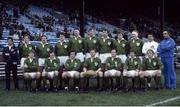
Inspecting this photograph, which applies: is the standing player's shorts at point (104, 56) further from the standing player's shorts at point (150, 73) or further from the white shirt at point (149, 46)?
the standing player's shorts at point (150, 73)

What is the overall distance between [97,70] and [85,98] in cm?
188

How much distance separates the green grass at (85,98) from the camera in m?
11.1

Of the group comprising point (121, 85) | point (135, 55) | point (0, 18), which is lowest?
point (121, 85)

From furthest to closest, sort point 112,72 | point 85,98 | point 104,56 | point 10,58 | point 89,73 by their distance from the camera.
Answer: point 10,58 → point 104,56 → point 112,72 → point 89,73 → point 85,98

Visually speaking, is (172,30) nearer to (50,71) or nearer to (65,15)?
(65,15)

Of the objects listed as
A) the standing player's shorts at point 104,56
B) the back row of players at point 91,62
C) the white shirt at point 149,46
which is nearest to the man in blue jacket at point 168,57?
the white shirt at point 149,46

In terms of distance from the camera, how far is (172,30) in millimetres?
37031

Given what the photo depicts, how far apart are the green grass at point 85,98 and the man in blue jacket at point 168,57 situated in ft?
1.55

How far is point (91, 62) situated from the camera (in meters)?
13.8

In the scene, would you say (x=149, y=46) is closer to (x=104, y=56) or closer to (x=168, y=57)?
(x=168, y=57)

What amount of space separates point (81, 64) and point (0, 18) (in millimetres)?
9968

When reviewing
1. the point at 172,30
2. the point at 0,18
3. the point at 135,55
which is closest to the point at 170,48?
the point at 135,55

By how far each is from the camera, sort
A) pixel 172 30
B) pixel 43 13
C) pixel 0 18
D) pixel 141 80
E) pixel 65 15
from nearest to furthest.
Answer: pixel 141 80 → pixel 0 18 → pixel 43 13 → pixel 65 15 → pixel 172 30

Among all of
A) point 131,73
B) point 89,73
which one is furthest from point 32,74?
point 131,73
